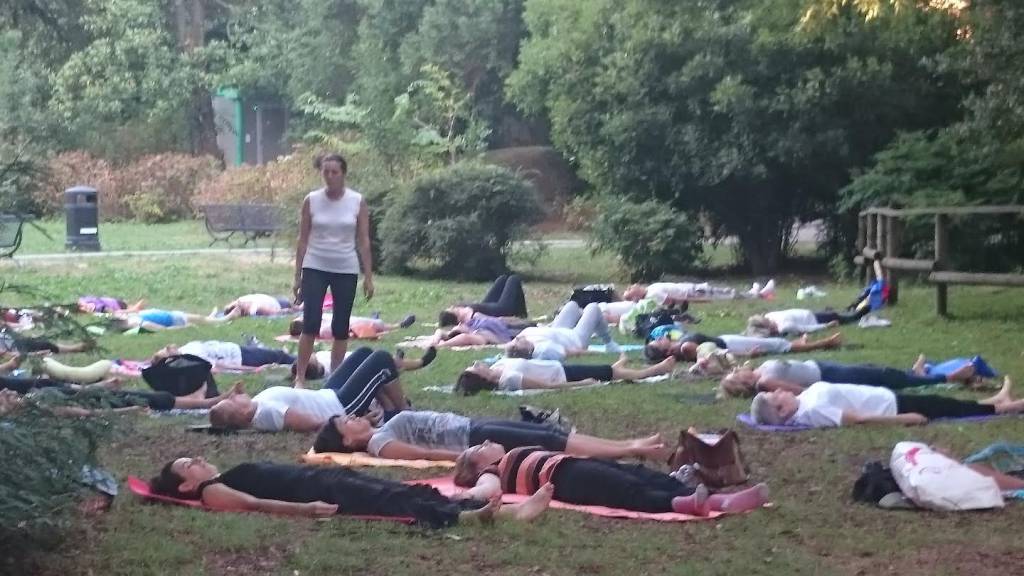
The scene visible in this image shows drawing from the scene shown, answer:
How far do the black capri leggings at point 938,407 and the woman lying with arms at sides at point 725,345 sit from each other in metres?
2.43

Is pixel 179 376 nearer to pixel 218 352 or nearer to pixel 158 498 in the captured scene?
pixel 218 352

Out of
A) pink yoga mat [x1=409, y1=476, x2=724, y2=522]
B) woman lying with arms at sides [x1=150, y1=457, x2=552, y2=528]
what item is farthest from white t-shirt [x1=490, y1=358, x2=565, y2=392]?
woman lying with arms at sides [x1=150, y1=457, x2=552, y2=528]

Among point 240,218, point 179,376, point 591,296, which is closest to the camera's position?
point 179,376

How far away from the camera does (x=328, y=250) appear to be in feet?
32.9

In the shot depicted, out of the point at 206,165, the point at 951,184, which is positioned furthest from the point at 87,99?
the point at 951,184

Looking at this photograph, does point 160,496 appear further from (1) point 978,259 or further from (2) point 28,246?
(2) point 28,246

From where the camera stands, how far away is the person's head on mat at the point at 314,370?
10242mm

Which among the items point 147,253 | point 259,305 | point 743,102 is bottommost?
point 147,253

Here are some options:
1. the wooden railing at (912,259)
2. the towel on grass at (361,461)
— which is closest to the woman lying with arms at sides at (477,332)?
the wooden railing at (912,259)

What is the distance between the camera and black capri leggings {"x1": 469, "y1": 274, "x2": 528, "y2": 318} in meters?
13.8

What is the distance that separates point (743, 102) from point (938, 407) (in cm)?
1144

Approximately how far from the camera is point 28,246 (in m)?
26.2

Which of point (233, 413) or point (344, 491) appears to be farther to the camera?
point (233, 413)

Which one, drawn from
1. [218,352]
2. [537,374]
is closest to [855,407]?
[537,374]
